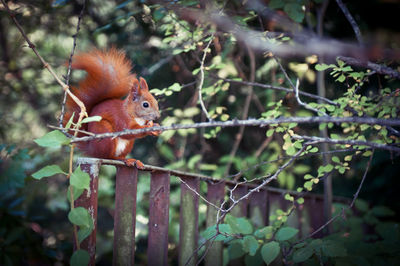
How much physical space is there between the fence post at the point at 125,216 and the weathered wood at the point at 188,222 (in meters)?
0.38

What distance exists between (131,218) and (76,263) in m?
0.32

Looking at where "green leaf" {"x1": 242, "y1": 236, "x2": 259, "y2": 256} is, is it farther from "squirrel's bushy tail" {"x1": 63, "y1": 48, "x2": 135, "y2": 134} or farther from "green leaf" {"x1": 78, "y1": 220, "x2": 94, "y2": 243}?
"squirrel's bushy tail" {"x1": 63, "y1": 48, "x2": 135, "y2": 134}

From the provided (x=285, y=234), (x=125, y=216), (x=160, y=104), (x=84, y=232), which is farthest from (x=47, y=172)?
(x=160, y=104)

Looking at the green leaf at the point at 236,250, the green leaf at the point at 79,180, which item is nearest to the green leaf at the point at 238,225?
the green leaf at the point at 236,250

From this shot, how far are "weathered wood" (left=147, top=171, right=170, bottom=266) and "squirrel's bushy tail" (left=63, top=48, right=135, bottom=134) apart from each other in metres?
0.39

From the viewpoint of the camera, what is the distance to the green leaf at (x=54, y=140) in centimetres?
98

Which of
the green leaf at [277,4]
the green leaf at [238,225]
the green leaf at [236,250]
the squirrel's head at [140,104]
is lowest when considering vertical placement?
the green leaf at [236,250]

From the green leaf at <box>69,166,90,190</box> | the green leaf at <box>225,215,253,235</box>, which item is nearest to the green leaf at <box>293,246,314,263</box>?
the green leaf at <box>225,215,253,235</box>

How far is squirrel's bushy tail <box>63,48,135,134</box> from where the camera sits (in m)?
→ 1.51

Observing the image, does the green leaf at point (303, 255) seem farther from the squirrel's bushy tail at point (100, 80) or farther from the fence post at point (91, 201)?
the squirrel's bushy tail at point (100, 80)

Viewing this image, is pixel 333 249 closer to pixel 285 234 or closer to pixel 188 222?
pixel 285 234

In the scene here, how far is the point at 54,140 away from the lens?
100 centimetres

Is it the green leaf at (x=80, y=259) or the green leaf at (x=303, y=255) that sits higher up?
the green leaf at (x=80, y=259)

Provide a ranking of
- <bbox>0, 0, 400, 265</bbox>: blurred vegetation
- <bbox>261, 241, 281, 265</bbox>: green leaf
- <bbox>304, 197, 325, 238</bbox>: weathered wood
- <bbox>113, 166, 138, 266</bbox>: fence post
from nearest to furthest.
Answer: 1. <bbox>113, 166, 138, 266</bbox>: fence post
2. <bbox>261, 241, 281, 265</bbox>: green leaf
3. <bbox>0, 0, 400, 265</bbox>: blurred vegetation
4. <bbox>304, 197, 325, 238</bbox>: weathered wood
